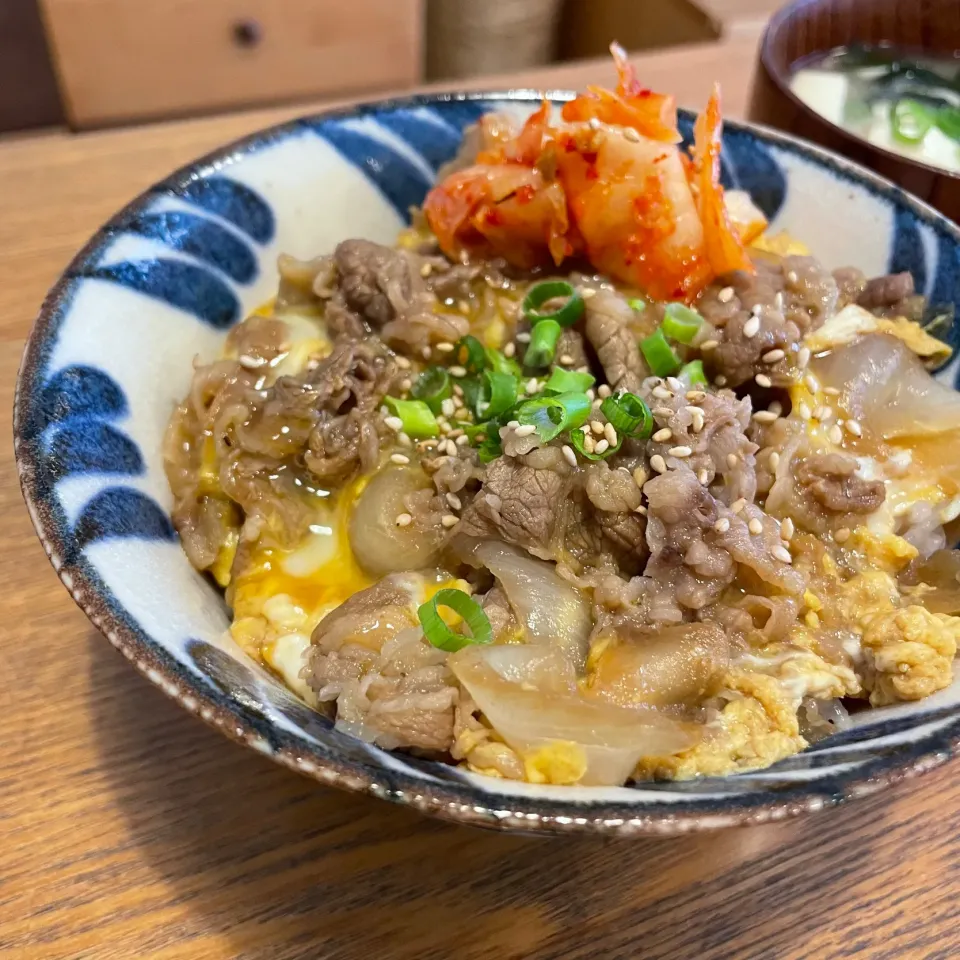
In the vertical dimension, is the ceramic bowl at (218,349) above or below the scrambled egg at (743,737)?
above

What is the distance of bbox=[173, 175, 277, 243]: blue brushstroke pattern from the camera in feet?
6.48

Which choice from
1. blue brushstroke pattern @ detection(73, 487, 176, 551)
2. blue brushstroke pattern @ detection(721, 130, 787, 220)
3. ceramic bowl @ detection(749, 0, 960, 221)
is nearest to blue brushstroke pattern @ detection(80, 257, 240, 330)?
blue brushstroke pattern @ detection(73, 487, 176, 551)

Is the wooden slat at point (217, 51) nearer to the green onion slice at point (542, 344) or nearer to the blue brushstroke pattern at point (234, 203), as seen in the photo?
the blue brushstroke pattern at point (234, 203)

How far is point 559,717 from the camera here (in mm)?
1254

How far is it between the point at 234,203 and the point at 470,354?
69 centimetres

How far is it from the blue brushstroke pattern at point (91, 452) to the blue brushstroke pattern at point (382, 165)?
3.25ft

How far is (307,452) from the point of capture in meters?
1.67

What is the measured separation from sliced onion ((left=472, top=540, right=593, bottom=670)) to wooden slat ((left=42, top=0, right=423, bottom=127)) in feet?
13.8

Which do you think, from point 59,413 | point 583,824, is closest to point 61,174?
point 59,413

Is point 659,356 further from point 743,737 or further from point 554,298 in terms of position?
point 743,737

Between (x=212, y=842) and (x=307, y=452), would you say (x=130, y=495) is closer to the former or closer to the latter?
(x=307, y=452)

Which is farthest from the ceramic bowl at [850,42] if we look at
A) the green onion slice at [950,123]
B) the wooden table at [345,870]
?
the wooden table at [345,870]

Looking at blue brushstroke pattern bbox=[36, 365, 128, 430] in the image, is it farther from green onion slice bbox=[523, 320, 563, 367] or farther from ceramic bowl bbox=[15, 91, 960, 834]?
green onion slice bbox=[523, 320, 563, 367]

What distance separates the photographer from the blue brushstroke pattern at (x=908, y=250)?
200cm
